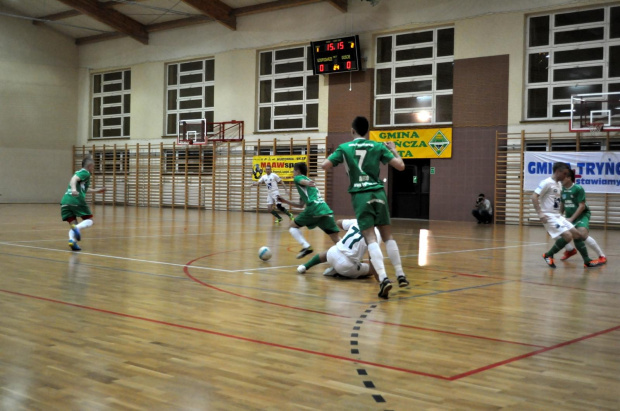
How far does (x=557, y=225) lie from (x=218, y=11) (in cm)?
2106

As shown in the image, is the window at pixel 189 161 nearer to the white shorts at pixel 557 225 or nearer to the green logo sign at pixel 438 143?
the green logo sign at pixel 438 143

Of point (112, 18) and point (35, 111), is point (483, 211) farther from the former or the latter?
point (35, 111)

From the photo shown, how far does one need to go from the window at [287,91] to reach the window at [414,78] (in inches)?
120

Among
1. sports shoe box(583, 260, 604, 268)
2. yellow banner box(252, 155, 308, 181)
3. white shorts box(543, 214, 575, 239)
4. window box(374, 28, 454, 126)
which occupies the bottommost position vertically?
sports shoe box(583, 260, 604, 268)

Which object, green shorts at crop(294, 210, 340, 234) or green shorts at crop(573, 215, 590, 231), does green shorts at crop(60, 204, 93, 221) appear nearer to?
green shorts at crop(294, 210, 340, 234)

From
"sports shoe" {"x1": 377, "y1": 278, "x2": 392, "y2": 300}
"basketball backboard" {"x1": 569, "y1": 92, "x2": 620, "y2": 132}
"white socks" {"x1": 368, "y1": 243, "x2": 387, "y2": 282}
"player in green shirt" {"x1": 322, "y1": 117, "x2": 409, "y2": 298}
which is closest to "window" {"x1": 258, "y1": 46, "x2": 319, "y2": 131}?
"basketball backboard" {"x1": 569, "y1": 92, "x2": 620, "y2": 132}

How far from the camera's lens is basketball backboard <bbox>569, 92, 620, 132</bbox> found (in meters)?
19.5

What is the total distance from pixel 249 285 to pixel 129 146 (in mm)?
26783

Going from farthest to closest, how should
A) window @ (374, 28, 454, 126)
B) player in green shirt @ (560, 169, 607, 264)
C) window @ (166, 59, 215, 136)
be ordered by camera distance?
window @ (166, 59, 215, 136)
window @ (374, 28, 454, 126)
player in green shirt @ (560, 169, 607, 264)

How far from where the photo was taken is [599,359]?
4160mm

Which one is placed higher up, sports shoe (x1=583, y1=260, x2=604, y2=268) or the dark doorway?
the dark doorway

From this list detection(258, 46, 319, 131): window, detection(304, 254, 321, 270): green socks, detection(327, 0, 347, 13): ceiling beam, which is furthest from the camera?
detection(258, 46, 319, 131): window

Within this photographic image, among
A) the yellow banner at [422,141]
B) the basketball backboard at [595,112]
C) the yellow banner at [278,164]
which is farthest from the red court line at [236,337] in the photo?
the yellow banner at [278,164]

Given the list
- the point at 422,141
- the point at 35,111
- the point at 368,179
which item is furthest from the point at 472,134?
the point at 35,111
